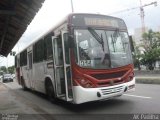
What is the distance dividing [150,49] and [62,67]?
41.6 meters

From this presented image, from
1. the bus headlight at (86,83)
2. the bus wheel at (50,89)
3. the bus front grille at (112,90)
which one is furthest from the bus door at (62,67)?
the bus wheel at (50,89)

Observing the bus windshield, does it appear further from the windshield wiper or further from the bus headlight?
the bus headlight

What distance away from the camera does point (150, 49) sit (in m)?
51.3

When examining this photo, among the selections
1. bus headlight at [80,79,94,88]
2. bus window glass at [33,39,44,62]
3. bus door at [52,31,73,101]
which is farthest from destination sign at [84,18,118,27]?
bus window glass at [33,39,44,62]

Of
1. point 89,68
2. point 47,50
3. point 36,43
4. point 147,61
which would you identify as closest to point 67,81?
point 89,68

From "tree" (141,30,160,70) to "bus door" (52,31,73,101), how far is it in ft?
128

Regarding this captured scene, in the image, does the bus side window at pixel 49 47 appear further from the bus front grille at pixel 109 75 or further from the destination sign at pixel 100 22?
the bus front grille at pixel 109 75

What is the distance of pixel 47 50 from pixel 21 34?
3.31 meters

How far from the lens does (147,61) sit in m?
50.3

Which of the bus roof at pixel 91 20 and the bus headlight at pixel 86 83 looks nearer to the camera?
the bus headlight at pixel 86 83

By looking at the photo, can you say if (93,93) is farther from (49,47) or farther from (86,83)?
(49,47)

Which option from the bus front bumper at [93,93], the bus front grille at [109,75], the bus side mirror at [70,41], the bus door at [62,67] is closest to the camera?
the bus front bumper at [93,93]

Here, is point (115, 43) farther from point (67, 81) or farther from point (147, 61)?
point (147, 61)

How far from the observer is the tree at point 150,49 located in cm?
4941
